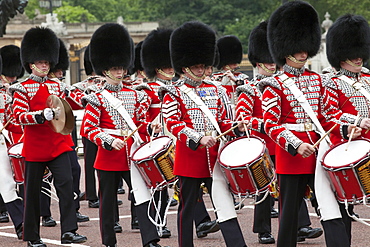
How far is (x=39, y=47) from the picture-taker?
8.25m

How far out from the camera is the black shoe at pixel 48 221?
Result: 9057mm

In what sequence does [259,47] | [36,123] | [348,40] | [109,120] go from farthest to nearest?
[259,47]
[36,123]
[109,120]
[348,40]

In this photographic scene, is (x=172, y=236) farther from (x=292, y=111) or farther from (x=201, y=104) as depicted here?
(x=292, y=111)

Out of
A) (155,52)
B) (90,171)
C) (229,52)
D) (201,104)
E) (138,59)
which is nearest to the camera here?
(201,104)

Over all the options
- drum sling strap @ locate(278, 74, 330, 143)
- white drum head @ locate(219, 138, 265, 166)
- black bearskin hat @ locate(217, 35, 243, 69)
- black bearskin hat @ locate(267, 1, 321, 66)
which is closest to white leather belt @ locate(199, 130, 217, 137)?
white drum head @ locate(219, 138, 265, 166)

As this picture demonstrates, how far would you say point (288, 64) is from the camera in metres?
6.34

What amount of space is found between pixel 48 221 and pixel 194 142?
10.1ft

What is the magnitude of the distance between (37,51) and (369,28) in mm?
2873

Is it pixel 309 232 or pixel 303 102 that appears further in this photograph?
pixel 309 232

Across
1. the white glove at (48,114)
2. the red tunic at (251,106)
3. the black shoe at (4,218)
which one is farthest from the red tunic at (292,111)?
the black shoe at (4,218)

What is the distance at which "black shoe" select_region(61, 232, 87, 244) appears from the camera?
7.64 meters

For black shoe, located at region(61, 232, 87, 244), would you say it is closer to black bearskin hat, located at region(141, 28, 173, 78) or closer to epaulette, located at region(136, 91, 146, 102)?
epaulette, located at region(136, 91, 146, 102)

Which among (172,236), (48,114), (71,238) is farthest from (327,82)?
(71,238)

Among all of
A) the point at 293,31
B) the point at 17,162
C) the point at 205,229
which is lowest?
the point at 205,229
